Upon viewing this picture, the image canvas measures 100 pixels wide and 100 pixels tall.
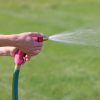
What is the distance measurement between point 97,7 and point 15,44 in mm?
13157

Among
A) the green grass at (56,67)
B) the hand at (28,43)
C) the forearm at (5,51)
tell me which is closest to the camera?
the hand at (28,43)

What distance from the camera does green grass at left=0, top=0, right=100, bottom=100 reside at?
6.73 metres

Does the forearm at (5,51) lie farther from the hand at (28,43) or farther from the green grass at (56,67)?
the green grass at (56,67)

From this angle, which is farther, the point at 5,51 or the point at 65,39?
the point at 5,51

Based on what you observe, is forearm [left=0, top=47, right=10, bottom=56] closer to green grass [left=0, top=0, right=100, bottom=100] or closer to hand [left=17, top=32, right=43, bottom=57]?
hand [left=17, top=32, right=43, bottom=57]

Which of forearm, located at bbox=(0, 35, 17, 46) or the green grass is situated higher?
forearm, located at bbox=(0, 35, 17, 46)

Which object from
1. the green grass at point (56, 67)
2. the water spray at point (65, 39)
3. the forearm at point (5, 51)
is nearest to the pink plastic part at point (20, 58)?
the water spray at point (65, 39)

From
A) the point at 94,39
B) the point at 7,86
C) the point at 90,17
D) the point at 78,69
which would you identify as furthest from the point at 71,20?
the point at 94,39

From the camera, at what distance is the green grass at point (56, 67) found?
22.1 feet

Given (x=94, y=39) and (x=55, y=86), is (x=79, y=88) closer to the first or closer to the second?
(x=55, y=86)

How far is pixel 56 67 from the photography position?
8.27 metres

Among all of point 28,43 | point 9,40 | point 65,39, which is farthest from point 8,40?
point 65,39

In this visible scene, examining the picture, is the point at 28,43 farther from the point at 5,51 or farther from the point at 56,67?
the point at 56,67

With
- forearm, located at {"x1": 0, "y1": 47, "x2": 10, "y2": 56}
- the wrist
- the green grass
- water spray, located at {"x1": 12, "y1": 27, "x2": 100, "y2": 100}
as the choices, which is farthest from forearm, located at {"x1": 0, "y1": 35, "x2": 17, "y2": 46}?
the green grass
